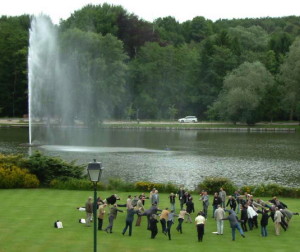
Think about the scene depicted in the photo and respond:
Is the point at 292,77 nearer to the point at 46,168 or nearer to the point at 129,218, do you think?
the point at 46,168

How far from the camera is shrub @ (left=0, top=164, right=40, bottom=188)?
4078 centimetres

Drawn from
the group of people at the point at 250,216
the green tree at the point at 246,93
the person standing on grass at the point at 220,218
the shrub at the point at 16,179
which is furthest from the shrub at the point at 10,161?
the green tree at the point at 246,93

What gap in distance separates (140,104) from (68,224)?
345ft

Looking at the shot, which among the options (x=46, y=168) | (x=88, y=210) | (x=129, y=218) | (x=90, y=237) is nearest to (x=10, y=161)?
(x=46, y=168)

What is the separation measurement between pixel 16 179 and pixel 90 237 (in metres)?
16.3

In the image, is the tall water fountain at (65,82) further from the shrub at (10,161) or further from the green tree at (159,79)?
the shrub at (10,161)

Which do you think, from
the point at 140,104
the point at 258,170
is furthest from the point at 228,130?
the point at 258,170

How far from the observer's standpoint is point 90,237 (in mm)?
26375

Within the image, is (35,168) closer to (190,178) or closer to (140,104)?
(190,178)

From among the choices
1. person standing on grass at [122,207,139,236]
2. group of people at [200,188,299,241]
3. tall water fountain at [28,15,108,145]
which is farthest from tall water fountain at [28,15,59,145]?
person standing on grass at [122,207,139,236]

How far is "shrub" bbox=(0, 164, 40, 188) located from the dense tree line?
74374mm

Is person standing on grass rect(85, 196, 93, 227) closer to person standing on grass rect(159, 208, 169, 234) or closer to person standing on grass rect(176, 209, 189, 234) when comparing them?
person standing on grass rect(159, 208, 169, 234)

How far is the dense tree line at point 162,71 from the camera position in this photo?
115188 mm

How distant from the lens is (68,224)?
28.9 m
